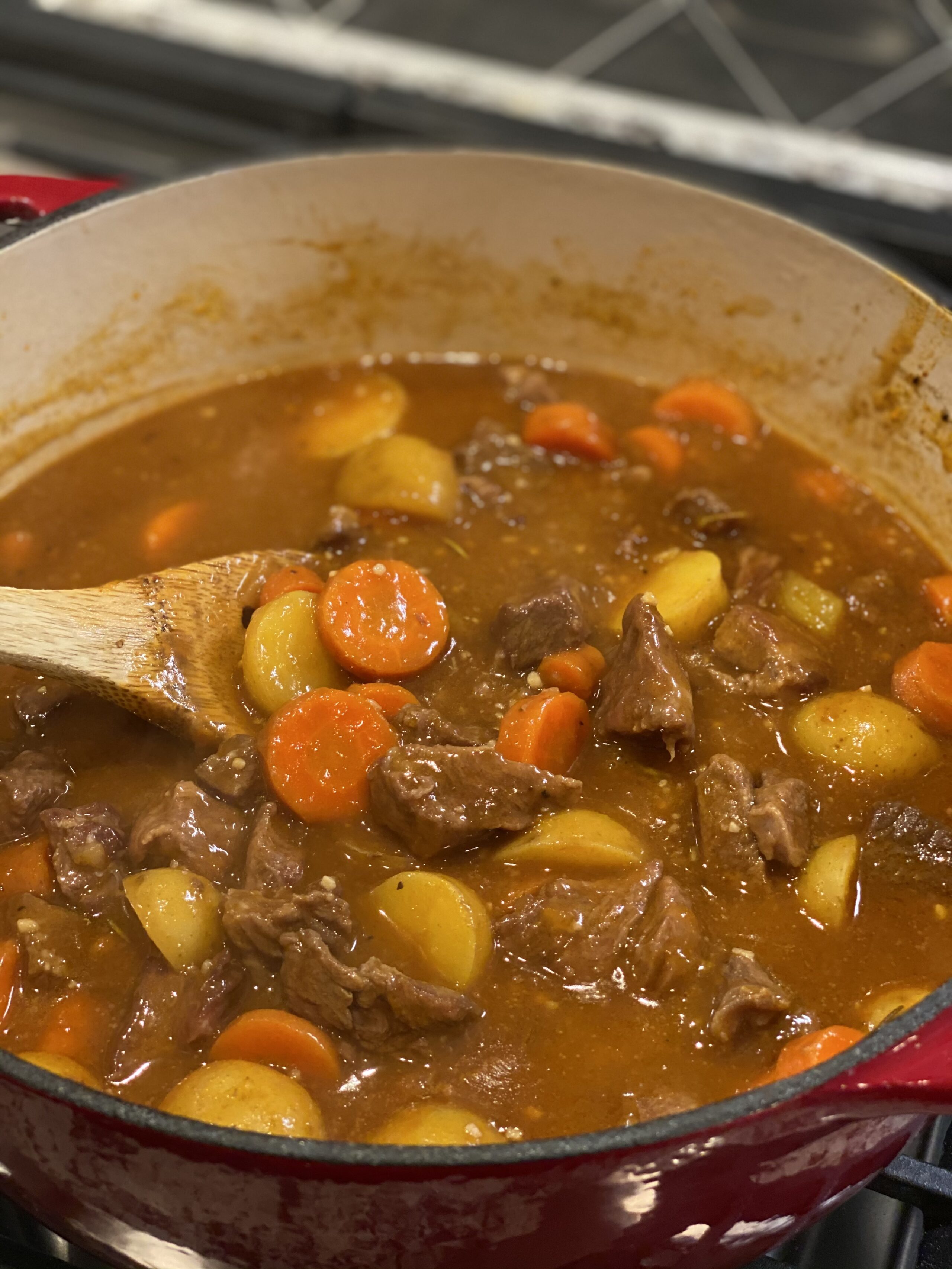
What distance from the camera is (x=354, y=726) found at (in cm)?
233

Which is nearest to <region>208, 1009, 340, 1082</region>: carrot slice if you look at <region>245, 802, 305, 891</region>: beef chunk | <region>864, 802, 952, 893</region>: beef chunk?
<region>245, 802, 305, 891</region>: beef chunk

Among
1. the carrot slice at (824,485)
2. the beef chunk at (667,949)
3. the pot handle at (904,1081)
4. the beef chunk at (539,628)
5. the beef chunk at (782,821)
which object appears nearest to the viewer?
the pot handle at (904,1081)

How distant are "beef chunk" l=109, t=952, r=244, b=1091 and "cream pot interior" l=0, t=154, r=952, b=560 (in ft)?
5.11

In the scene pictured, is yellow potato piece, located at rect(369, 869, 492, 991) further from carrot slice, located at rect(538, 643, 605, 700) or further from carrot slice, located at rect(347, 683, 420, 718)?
carrot slice, located at rect(538, 643, 605, 700)

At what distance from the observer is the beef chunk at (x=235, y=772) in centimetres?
227

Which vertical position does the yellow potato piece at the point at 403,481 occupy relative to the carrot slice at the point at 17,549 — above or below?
above

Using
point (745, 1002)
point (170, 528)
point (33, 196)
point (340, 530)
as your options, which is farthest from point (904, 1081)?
point (33, 196)

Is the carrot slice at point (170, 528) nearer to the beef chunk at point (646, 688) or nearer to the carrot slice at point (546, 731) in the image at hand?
the carrot slice at point (546, 731)

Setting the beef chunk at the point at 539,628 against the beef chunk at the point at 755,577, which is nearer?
the beef chunk at the point at 539,628

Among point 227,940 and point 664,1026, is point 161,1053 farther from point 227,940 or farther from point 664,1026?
point 664,1026

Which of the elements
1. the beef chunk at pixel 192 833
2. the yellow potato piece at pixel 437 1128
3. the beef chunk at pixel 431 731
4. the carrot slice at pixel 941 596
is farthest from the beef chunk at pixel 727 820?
the beef chunk at pixel 192 833

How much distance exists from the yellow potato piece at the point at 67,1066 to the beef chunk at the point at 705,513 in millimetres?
1803

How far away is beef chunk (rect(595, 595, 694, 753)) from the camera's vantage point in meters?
2.28

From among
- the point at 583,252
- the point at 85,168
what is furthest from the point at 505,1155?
the point at 85,168
